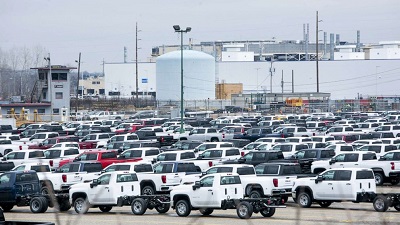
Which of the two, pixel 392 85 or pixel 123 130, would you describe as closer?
pixel 123 130

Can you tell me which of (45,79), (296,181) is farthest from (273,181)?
(45,79)

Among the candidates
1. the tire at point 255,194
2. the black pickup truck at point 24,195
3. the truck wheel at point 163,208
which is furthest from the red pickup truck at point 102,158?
the truck wheel at point 163,208

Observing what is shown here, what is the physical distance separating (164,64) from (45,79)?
43.2 m

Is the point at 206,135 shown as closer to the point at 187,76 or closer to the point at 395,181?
the point at 395,181

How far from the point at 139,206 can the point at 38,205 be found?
3573 mm

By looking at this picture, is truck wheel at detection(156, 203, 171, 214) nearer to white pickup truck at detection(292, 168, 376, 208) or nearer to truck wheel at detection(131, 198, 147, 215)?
truck wheel at detection(131, 198, 147, 215)

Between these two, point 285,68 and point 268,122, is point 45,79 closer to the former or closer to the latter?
point 268,122

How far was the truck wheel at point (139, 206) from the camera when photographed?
26520mm

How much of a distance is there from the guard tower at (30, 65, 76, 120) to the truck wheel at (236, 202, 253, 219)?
6523 cm

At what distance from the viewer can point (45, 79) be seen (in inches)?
3538

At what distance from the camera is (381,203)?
25484mm

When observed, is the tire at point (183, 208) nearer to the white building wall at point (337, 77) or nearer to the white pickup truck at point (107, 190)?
the white pickup truck at point (107, 190)

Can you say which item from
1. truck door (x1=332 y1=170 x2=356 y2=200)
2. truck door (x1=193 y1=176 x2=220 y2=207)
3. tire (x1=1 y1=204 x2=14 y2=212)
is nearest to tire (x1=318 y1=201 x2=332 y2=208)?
truck door (x1=332 y1=170 x2=356 y2=200)

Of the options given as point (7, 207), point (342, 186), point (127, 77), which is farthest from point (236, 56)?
point (342, 186)
